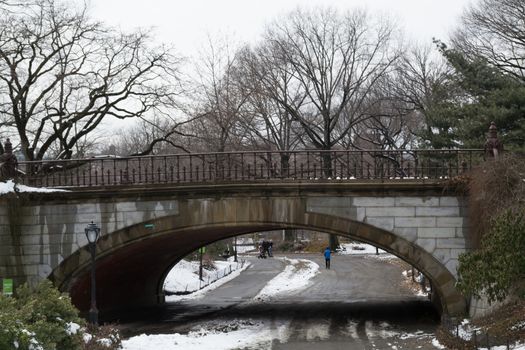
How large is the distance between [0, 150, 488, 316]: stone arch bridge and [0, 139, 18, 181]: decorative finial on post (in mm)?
421

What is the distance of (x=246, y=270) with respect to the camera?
4034 centimetres

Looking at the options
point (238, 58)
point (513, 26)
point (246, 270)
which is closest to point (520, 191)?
point (513, 26)

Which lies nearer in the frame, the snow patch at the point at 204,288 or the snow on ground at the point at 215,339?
the snow on ground at the point at 215,339

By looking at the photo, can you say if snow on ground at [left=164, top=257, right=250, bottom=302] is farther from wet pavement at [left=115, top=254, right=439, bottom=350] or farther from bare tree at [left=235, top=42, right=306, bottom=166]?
bare tree at [left=235, top=42, right=306, bottom=166]

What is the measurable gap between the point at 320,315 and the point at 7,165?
9.89m

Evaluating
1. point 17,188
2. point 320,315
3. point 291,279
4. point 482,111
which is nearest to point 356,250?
point 291,279

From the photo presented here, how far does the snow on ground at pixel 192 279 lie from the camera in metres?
29.3

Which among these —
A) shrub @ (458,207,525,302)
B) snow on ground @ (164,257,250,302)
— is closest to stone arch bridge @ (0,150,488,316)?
shrub @ (458,207,525,302)

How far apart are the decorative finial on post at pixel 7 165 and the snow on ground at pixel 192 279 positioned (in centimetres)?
1083

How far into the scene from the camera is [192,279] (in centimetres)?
3219

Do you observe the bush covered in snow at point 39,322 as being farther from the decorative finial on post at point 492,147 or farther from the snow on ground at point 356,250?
the snow on ground at point 356,250

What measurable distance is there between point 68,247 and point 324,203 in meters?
6.81

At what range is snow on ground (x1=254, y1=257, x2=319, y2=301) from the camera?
1147 inches

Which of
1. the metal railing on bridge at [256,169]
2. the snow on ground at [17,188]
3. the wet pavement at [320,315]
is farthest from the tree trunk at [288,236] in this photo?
the snow on ground at [17,188]
